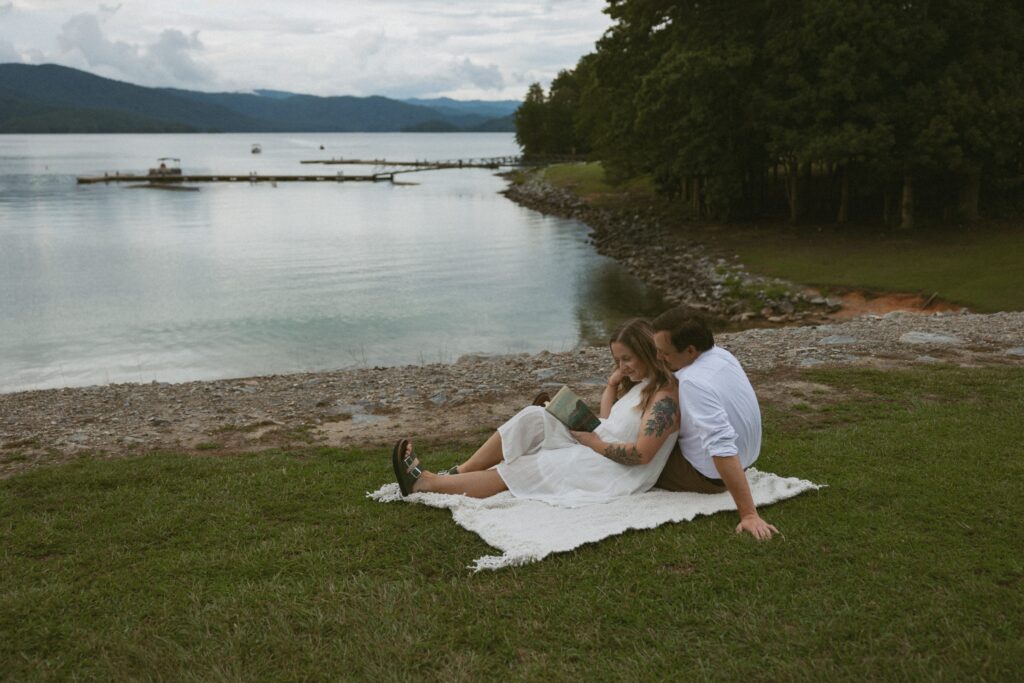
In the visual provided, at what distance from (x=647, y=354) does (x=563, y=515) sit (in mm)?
1419

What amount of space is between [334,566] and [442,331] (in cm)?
2026

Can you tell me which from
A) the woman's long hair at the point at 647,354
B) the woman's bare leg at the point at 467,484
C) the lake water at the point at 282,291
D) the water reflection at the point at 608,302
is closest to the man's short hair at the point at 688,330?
the woman's long hair at the point at 647,354

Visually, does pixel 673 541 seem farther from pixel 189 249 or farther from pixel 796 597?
pixel 189 249

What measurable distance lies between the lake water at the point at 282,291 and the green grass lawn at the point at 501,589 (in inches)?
589

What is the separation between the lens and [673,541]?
571 cm

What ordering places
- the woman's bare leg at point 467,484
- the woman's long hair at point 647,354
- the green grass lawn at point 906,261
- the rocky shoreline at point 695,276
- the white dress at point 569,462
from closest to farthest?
the woman's long hair at point 647,354 < the white dress at point 569,462 < the woman's bare leg at point 467,484 < the green grass lawn at point 906,261 < the rocky shoreline at point 695,276

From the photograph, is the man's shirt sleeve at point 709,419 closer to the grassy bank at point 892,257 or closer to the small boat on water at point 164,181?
the grassy bank at point 892,257

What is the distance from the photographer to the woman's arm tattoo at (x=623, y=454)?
615 cm

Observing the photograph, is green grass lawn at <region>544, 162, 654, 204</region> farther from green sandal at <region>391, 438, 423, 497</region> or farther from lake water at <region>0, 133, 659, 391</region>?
green sandal at <region>391, 438, 423, 497</region>

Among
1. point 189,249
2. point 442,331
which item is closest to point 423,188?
point 189,249

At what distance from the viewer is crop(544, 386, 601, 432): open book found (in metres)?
6.33

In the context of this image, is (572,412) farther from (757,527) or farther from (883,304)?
(883,304)

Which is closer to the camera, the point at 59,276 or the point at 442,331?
the point at 442,331

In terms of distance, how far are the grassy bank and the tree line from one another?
1.97 m
